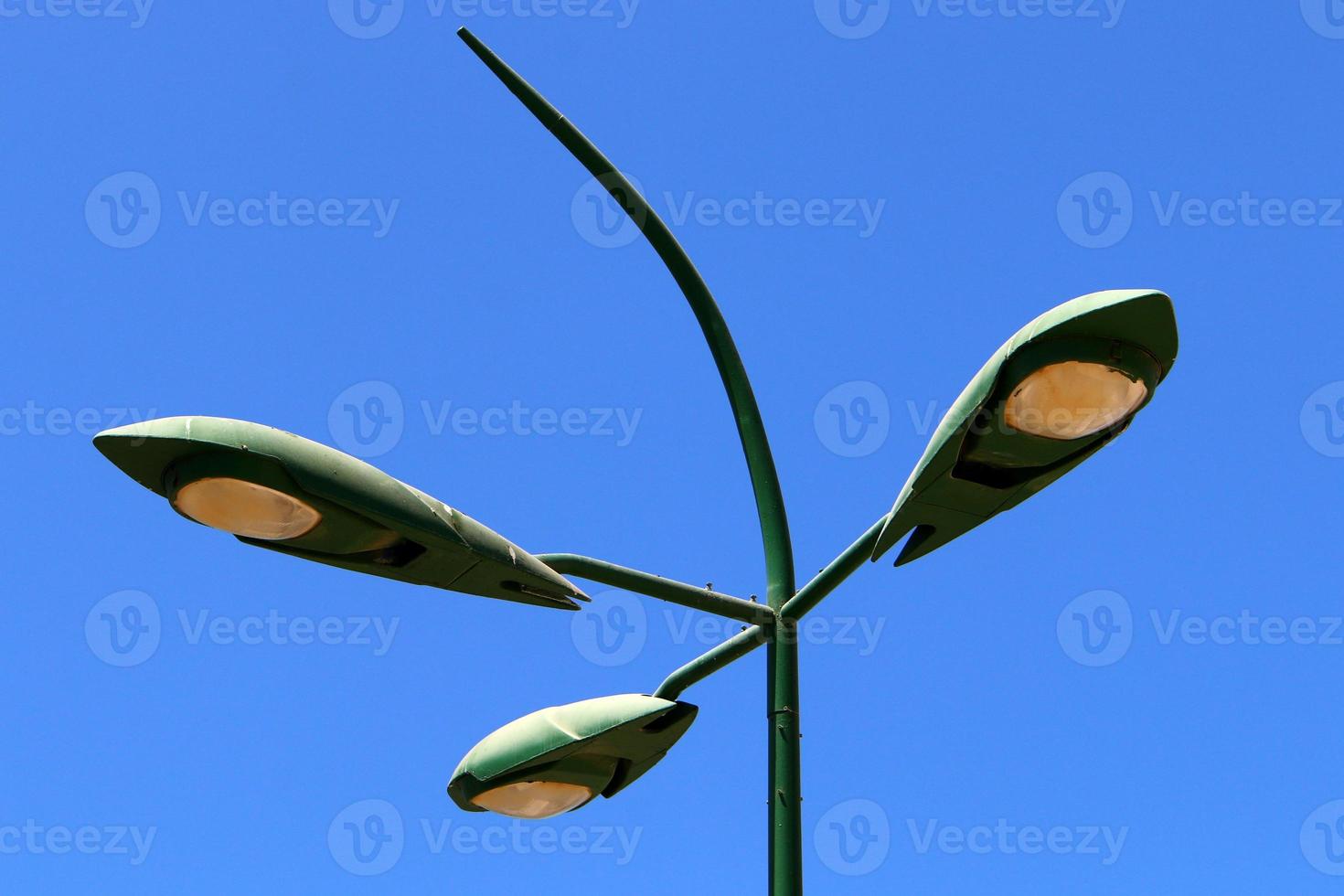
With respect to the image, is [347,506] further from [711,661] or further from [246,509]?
[711,661]

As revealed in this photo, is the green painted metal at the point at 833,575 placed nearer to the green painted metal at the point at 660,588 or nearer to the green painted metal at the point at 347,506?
A: the green painted metal at the point at 660,588

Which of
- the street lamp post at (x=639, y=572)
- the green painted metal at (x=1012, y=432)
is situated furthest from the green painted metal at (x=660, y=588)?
the green painted metal at (x=1012, y=432)

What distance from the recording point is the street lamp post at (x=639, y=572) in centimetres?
448

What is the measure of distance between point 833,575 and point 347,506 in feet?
5.81

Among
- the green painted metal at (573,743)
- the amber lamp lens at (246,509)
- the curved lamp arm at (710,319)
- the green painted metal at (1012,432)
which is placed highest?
the curved lamp arm at (710,319)

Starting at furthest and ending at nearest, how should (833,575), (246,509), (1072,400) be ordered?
(833,575) < (246,509) < (1072,400)

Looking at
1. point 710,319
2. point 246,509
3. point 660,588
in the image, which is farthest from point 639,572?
point 246,509

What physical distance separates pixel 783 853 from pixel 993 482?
1.55 meters

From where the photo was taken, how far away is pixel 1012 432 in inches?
185

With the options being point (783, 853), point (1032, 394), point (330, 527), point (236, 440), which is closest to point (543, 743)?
point (783, 853)

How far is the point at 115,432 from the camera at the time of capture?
4.43 metres

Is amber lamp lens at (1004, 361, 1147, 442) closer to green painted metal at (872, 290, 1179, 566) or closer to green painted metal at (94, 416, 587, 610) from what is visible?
green painted metal at (872, 290, 1179, 566)

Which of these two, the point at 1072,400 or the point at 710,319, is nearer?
the point at 1072,400

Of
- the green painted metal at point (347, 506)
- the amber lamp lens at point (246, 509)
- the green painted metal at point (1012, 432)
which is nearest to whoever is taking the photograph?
the green painted metal at point (1012, 432)
